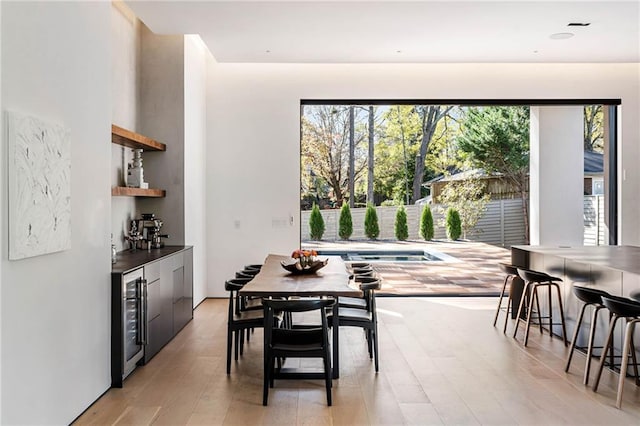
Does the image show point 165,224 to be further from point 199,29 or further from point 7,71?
point 7,71

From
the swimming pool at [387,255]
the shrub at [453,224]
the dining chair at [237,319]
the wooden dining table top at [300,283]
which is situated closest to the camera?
the wooden dining table top at [300,283]

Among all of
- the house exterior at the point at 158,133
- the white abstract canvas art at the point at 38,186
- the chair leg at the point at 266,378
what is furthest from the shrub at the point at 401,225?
the white abstract canvas art at the point at 38,186

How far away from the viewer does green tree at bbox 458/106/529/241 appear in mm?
12805

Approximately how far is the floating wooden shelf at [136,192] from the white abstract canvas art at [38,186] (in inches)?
65.8

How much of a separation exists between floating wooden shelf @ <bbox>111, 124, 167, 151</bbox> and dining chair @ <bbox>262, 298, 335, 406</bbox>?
2227 mm

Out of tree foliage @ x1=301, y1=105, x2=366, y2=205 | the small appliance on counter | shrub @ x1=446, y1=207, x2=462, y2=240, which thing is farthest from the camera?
tree foliage @ x1=301, y1=105, x2=366, y2=205

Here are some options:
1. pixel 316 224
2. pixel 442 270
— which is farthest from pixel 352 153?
→ pixel 442 270

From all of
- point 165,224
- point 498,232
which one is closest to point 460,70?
point 165,224

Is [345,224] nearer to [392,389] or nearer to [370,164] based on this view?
[370,164]

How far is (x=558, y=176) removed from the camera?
307 inches

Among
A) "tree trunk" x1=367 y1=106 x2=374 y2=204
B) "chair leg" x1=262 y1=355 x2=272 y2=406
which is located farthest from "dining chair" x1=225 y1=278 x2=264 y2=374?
"tree trunk" x1=367 y1=106 x2=374 y2=204

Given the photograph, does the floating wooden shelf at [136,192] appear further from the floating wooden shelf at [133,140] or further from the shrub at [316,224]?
the shrub at [316,224]

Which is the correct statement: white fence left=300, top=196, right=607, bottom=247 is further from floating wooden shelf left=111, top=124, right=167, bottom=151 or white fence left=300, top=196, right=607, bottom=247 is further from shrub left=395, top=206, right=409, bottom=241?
floating wooden shelf left=111, top=124, right=167, bottom=151

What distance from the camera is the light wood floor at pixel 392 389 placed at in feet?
10.3
